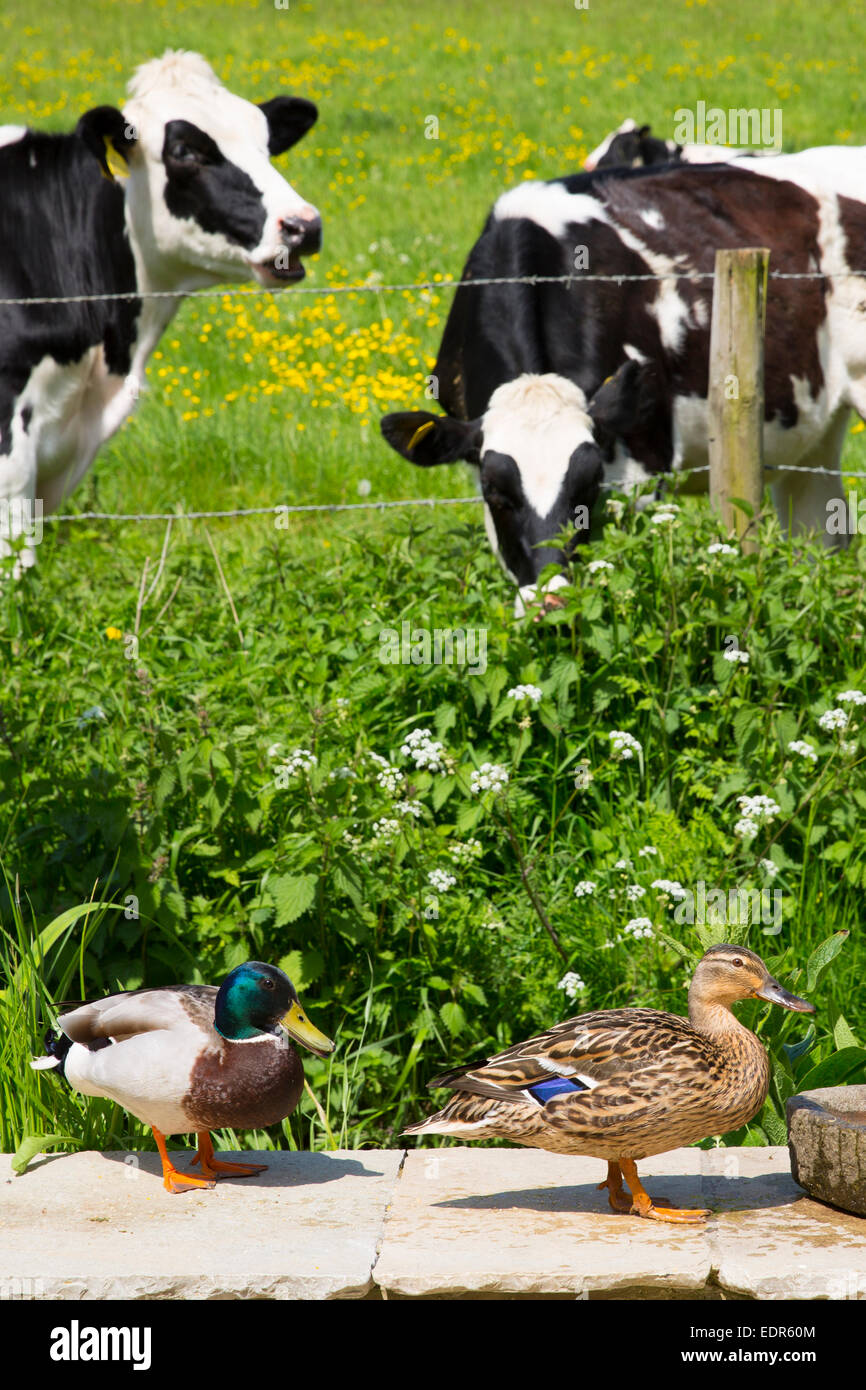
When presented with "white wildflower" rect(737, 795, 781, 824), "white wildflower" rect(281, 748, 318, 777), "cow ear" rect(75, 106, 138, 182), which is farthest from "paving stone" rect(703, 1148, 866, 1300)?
"cow ear" rect(75, 106, 138, 182)

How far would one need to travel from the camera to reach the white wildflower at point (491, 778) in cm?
363

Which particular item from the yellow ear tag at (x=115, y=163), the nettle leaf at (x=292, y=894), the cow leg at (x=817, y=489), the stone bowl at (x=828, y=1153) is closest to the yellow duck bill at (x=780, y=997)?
the stone bowl at (x=828, y=1153)

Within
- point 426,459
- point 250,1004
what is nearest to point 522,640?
point 426,459

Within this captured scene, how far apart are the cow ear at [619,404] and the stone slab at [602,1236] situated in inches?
113

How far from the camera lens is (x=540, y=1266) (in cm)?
263

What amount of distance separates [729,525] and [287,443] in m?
3.91

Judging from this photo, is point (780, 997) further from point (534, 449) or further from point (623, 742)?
point (534, 449)

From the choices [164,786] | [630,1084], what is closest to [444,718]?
[164,786]

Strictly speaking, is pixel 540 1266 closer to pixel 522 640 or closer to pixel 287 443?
pixel 522 640

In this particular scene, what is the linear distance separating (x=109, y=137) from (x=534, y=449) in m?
2.18

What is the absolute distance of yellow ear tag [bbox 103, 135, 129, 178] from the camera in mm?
5883

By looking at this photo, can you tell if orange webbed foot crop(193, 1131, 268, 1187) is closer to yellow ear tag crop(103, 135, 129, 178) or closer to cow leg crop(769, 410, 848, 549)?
yellow ear tag crop(103, 135, 129, 178)

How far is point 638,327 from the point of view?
593 centimetres

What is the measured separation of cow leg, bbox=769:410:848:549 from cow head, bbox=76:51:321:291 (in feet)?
8.04
